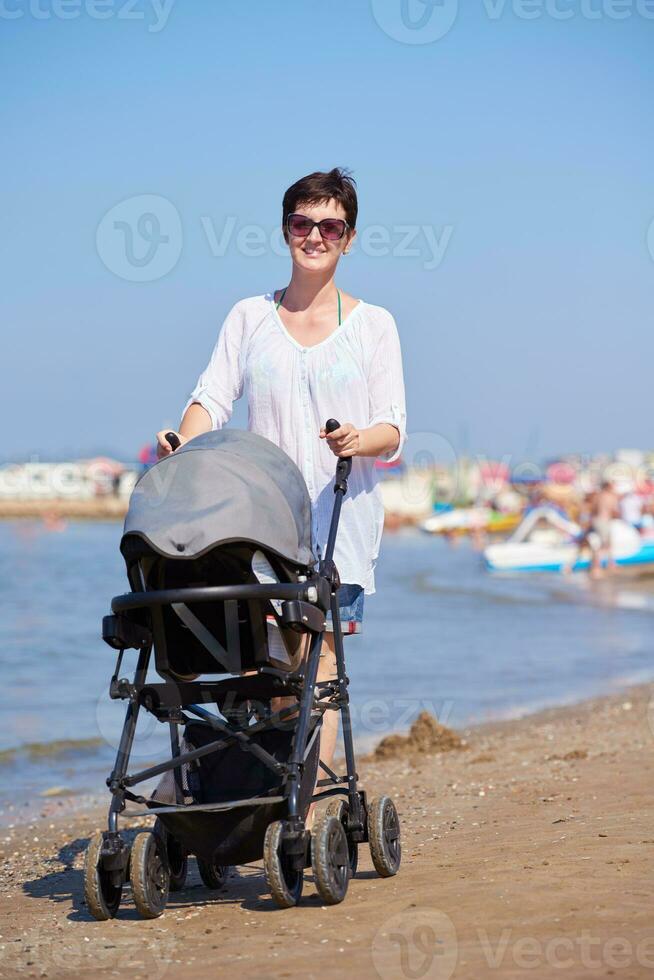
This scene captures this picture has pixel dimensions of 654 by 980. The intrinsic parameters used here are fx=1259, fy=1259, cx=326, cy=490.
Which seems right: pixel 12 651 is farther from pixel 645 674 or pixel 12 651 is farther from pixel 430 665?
pixel 645 674

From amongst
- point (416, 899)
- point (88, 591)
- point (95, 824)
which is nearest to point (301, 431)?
point (416, 899)

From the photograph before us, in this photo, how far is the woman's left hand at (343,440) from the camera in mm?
3400

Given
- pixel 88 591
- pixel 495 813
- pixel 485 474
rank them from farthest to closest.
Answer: pixel 485 474, pixel 88 591, pixel 495 813

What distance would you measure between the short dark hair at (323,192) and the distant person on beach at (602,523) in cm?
2335

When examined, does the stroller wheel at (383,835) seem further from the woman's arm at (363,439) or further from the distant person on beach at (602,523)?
the distant person on beach at (602,523)

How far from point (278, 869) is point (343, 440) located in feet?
3.71

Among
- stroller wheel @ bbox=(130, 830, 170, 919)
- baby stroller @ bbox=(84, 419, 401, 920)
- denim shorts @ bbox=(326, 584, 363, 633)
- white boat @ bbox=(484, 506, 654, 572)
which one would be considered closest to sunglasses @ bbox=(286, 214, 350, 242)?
baby stroller @ bbox=(84, 419, 401, 920)

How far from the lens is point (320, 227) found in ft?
12.2

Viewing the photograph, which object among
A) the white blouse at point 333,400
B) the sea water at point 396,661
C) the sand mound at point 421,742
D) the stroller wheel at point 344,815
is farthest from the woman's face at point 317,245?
the sand mound at point 421,742

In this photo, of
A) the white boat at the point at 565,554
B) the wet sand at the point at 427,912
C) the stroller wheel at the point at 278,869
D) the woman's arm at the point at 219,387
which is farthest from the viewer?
the white boat at the point at 565,554

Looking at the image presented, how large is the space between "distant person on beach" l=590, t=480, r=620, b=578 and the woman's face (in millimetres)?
23376

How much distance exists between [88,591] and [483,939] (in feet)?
60.8

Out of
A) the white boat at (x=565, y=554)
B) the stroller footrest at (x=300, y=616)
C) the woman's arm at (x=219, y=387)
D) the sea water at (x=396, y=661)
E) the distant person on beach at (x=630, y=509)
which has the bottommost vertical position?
the white boat at (x=565, y=554)

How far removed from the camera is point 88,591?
823 inches
